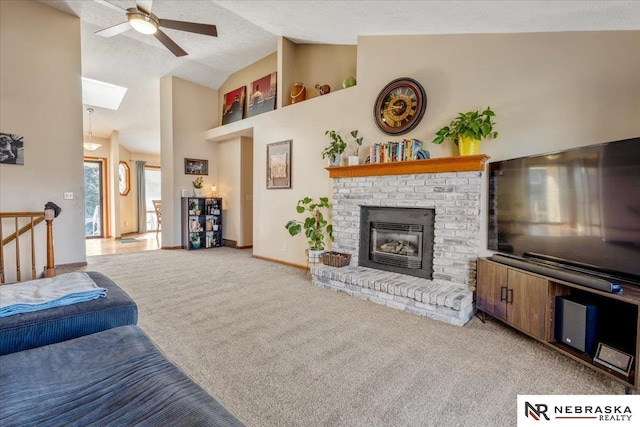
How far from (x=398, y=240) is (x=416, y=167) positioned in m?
0.93

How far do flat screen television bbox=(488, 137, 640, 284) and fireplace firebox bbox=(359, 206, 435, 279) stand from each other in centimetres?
76

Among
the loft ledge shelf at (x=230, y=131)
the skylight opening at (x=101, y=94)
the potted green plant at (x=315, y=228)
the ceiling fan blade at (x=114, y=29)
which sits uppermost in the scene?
the skylight opening at (x=101, y=94)

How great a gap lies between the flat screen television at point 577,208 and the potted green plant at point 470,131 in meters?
0.31

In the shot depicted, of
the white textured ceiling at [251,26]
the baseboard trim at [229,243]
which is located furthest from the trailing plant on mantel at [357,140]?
the baseboard trim at [229,243]

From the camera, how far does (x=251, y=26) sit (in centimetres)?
484

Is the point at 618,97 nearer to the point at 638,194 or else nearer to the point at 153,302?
the point at 638,194

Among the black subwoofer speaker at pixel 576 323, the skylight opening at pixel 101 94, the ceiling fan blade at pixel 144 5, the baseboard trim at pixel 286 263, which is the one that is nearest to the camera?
the black subwoofer speaker at pixel 576 323

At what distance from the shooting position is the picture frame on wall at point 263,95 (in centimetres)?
557

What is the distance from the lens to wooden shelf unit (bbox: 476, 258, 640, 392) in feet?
5.77

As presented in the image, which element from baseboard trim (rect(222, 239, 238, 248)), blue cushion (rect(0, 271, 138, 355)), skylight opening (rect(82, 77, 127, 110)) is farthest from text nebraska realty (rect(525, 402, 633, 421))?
skylight opening (rect(82, 77, 127, 110))

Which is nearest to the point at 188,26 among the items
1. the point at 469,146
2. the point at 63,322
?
the point at 63,322

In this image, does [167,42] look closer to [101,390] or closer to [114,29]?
[114,29]

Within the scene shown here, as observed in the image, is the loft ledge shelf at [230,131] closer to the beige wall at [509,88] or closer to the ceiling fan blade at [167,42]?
the beige wall at [509,88]

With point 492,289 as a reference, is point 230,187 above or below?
above
